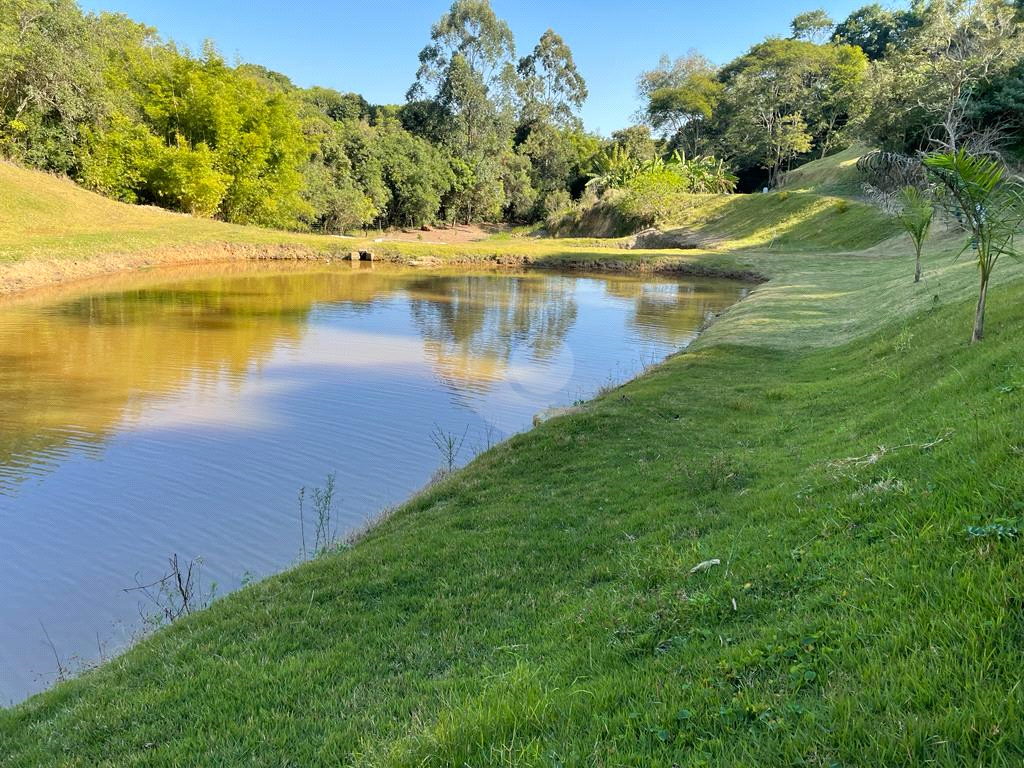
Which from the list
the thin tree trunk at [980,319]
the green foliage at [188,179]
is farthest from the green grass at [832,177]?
the green foliage at [188,179]

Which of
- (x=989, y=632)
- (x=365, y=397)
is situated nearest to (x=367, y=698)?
(x=989, y=632)

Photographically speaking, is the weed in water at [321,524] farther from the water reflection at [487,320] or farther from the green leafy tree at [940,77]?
the green leafy tree at [940,77]

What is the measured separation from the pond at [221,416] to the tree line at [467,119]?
19.1 meters

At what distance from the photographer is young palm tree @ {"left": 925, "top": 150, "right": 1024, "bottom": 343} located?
8.30 meters

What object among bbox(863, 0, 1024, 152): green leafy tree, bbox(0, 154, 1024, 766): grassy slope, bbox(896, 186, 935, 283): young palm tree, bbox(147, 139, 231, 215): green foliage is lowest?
bbox(0, 154, 1024, 766): grassy slope

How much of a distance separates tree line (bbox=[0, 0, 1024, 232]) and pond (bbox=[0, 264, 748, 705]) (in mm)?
19062

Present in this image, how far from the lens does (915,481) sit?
15.1 feet

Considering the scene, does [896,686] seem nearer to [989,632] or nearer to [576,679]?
[989,632]

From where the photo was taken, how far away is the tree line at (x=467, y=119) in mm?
43125

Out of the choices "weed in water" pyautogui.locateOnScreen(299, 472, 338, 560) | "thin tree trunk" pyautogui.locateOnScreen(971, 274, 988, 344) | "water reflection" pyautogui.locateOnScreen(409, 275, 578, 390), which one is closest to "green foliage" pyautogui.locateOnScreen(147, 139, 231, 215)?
"water reflection" pyautogui.locateOnScreen(409, 275, 578, 390)

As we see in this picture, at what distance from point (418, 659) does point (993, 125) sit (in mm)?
46135

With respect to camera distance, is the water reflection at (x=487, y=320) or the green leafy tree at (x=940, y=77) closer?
the water reflection at (x=487, y=320)

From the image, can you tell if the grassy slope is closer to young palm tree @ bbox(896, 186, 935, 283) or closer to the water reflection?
the water reflection

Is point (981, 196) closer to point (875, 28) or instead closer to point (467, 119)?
point (467, 119)
